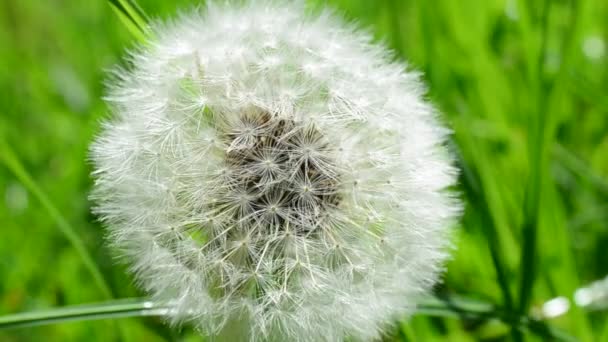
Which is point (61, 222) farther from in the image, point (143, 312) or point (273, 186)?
point (273, 186)

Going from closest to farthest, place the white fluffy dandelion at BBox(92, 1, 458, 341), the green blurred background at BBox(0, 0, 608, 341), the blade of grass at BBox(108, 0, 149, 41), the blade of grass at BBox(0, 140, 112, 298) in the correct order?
the white fluffy dandelion at BBox(92, 1, 458, 341), the blade of grass at BBox(108, 0, 149, 41), the blade of grass at BBox(0, 140, 112, 298), the green blurred background at BBox(0, 0, 608, 341)

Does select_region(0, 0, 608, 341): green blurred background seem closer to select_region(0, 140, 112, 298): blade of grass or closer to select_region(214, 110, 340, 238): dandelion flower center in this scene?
select_region(0, 140, 112, 298): blade of grass

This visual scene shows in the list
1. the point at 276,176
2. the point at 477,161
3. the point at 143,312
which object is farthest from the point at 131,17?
the point at 477,161

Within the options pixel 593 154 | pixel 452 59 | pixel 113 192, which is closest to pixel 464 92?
A: pixel 452 59

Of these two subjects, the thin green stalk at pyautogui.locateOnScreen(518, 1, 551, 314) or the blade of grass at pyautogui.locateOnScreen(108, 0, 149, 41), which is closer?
the blade of grass at pyautogui.locateOnScreen(108, 0, 149, 41)

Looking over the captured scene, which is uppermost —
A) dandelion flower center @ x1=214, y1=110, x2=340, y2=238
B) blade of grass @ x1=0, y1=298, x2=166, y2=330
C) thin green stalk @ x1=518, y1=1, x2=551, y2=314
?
dandelion flower center @ x1=214, y1=110, x2=340, y2=238

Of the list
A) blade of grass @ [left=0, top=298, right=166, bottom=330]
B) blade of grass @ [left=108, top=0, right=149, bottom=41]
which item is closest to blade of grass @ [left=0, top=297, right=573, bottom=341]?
blade of grass @ [left=0, top=298, right=166, bottom=330]

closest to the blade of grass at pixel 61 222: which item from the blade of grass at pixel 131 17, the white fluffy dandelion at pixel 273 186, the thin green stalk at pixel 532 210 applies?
the white fluffy dandelion at pixel 273 186
